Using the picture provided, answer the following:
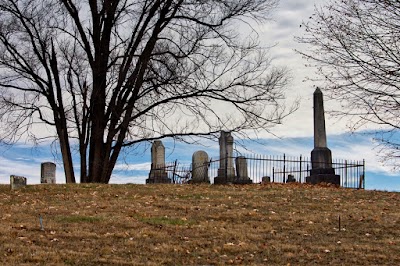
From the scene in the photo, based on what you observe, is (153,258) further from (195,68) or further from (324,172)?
(324,172)

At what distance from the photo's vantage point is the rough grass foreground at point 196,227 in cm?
1040

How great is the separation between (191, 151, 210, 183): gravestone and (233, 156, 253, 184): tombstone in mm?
1277

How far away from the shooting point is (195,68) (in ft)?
75.8

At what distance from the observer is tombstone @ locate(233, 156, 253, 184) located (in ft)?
85.0

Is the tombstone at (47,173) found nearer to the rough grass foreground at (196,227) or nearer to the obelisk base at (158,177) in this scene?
the obelisk base at (158,177)

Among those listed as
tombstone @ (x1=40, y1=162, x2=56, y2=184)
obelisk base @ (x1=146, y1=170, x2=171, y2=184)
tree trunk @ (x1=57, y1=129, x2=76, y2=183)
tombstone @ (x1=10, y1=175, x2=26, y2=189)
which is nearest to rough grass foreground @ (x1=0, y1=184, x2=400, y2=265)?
tombstone @ (x1=10, y1=175, x2=26, y2=189)

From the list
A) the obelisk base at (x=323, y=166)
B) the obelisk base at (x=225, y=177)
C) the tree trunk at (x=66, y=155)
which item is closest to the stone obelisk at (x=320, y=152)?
the obelisk base at (x=323, y=166)

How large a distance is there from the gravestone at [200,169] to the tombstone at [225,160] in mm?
520

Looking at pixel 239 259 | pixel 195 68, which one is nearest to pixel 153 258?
pixel 239 259

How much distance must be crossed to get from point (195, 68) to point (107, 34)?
3.63 m

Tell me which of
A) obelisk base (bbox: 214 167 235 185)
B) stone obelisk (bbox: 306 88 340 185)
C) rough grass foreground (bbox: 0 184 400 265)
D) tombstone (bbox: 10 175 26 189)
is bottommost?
rough grass foreground (bbox: 0 184 400 265)

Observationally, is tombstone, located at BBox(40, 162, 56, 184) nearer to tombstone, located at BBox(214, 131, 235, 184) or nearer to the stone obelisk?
tombstone, located at BBox(214, 131, 235, 184)

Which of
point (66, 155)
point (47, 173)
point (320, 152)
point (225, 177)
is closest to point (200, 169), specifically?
point (225, 177)

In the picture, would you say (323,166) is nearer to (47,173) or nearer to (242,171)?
(242,171)
